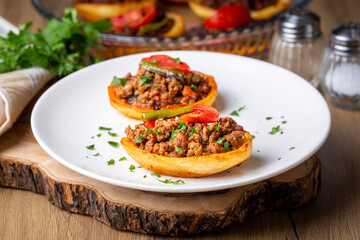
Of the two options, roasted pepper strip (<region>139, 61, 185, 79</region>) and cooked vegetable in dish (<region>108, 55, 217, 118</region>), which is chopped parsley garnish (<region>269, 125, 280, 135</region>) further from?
roasted pepper strip (<region>139, 61, 185, 79</region>)

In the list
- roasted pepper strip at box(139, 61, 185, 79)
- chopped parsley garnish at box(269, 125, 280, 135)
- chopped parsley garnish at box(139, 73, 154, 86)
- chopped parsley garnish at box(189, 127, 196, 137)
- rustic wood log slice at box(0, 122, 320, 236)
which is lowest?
rustic wood log slice at box(0, 122, 320, 236)

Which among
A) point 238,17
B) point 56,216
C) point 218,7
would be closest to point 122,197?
point 56,216

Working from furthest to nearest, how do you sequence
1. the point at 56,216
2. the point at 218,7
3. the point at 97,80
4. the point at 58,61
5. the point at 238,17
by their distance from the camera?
the point at 218,7
the point at 238,17
the point at 58,61
the point at 97,80
the point at 56,216

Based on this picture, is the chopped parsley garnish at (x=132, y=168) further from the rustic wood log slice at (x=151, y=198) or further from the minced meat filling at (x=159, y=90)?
the minced meat filling at (x=159, y=90)

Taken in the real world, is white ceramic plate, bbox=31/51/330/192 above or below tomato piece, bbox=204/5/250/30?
above

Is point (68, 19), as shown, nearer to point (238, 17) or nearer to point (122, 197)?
point (238, 17)

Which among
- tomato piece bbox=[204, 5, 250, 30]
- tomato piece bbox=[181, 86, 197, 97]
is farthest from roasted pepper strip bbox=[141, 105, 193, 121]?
tomato piece bbox=[204, 5, 250, 30]

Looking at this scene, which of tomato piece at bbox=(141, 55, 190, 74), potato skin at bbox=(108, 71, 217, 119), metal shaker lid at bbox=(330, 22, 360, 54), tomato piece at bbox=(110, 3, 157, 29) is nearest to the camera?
potato skin at bbox=(108, 71, 217, 119)
